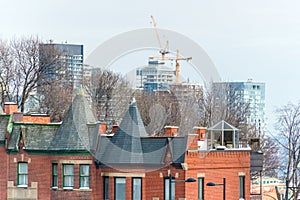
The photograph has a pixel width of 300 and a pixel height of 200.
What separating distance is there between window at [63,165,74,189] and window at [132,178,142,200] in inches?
139

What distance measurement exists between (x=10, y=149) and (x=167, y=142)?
914cm

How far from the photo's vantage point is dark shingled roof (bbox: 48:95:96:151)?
6316 centimetres

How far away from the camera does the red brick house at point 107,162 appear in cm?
6128

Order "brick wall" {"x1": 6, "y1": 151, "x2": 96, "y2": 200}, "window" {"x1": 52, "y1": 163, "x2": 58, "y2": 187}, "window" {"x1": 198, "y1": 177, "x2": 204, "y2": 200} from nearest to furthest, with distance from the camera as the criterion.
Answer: "window" {"x1": 198, "y1": 177, "x2": 204, "y2": 200}
"brick wall" {"x1": 6, "y1": 151, "x2": 96, "y2": 200}
"window" {"x1": 52, "y1": 163, "x2": 58, "y2": 187}

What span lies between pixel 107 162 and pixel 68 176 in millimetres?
2505

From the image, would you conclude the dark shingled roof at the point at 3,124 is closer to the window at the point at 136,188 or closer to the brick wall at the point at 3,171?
the brick wall at the point at 3,171

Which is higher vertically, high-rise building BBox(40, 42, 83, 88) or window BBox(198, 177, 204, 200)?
high-rise building BBox(40, 42, 83, 88)

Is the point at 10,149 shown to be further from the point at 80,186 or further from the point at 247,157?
the point at 247,157

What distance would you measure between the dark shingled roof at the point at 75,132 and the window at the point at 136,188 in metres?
3.23

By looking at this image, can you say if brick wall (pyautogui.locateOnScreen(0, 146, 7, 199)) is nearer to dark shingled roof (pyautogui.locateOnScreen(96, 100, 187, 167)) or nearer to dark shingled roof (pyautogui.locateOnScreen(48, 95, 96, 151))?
dark shingled roof (pyautogui.locateOnScreen(48, 95, 96, 151))

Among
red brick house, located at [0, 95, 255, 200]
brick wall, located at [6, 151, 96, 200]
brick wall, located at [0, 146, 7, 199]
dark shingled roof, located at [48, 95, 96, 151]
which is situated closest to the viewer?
red brick house, located at [0, 95, 255, 200]

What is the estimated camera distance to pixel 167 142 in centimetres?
6112

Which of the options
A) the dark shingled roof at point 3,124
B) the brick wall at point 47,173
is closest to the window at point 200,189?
the brick wall at point 47,173

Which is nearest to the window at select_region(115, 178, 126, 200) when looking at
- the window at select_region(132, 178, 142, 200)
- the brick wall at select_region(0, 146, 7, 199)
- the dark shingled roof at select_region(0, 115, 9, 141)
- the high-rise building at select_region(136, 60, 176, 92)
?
the window at select_region(132, 178, 142, 200)
